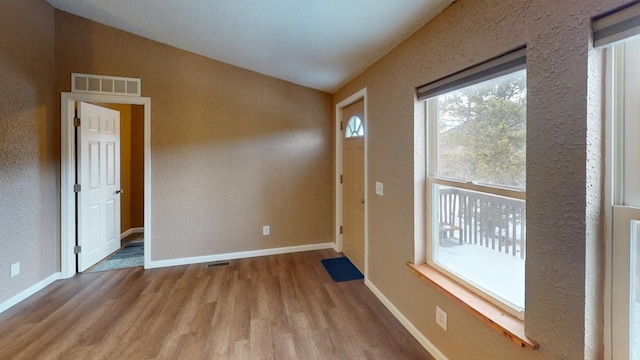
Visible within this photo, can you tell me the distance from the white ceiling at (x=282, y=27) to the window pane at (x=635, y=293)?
Answer: 1.42 m

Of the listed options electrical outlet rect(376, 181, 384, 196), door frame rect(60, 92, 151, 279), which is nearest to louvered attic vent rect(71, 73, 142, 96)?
door frame rect(60, 92, 151, 279)

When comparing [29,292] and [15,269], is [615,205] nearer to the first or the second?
[15,269]

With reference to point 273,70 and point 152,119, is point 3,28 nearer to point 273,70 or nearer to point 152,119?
point 152,119

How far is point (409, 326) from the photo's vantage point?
203 centimetres

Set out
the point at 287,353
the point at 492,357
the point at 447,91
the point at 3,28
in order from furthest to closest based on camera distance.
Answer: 1. the point at 3,28
2. the point at 287,353
3. the point at 447,91
4. the point at 492,357

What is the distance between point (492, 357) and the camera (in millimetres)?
1338

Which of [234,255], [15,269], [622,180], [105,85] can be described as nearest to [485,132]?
[622,180]

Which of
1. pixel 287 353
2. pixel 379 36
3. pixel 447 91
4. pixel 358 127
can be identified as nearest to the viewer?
pixel 447 91

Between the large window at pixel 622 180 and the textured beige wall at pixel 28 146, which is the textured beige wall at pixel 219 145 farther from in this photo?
the large window at pixel 622 180

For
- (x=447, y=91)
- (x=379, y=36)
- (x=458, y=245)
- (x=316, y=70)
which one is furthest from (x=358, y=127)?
(x=458, y=245)

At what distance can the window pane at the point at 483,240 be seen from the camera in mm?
1332

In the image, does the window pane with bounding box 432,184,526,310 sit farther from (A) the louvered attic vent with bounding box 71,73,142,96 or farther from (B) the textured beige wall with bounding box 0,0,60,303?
(B) the textured beige wall with bounding box 0,0,60,303

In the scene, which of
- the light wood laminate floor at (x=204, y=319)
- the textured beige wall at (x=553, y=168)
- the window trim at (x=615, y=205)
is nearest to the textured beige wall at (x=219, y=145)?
the light wood laminate floor at (x=204, y=319)

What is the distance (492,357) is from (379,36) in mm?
2140
